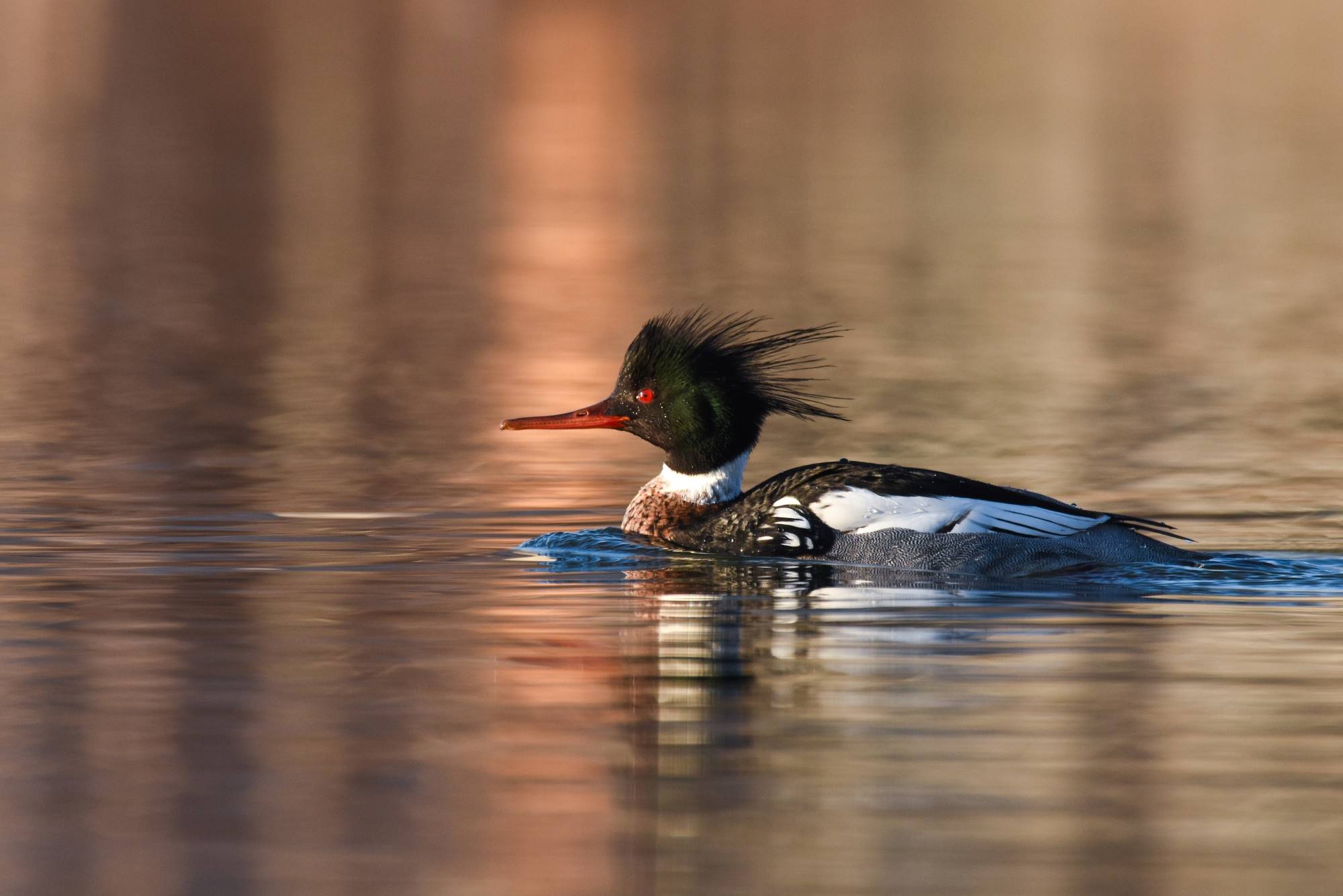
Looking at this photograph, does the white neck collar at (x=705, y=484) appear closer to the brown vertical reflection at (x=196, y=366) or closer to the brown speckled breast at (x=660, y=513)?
the brown speckled breast at (x=660, y=513)

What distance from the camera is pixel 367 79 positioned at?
59625 millimetres

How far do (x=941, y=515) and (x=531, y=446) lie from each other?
17.5 feet

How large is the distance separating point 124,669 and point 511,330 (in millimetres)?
12911

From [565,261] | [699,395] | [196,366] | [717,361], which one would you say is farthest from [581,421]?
[565,261]

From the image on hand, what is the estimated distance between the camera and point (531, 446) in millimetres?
14570

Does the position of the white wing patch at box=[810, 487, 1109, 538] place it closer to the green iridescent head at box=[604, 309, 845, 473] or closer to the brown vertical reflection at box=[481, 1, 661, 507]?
the green iridescent head at box=[604, 309, 845, 473]

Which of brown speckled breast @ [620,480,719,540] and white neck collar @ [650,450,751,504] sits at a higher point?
white neck collar @ [650,450,751,504]

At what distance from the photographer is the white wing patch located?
379 inches

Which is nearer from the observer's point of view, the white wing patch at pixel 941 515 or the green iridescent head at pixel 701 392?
the white wing patch at pixel 941 515

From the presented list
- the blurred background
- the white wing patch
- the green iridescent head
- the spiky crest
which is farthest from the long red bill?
the white wing patch

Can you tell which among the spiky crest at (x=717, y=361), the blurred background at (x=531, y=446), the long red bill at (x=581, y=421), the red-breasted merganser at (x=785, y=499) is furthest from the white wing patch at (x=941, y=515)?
the long red bill at (x=581, y=421)

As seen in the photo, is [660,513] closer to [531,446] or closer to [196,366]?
[531,446]

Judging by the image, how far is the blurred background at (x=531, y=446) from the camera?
5.79 metres

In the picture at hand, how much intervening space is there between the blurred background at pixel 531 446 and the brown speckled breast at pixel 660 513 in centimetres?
49
